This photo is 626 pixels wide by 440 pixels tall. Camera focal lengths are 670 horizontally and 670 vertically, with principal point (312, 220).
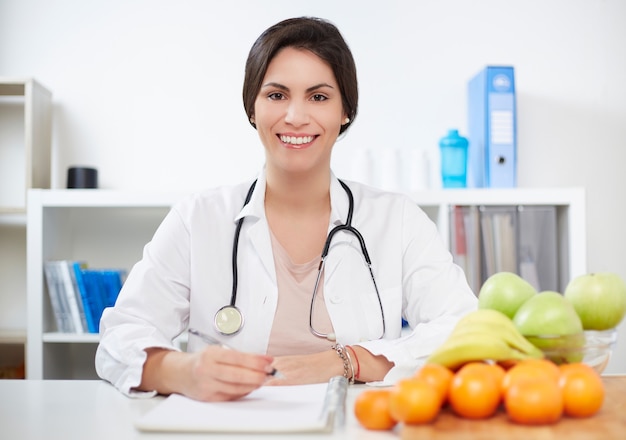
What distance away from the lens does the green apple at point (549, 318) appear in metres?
0.91

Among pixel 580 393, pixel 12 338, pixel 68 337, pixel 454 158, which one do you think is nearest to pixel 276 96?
pixel 580 393

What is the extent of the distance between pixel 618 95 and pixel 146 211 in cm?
217

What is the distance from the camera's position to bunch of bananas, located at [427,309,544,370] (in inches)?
34.5

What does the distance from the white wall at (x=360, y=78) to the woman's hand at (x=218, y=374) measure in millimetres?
1848

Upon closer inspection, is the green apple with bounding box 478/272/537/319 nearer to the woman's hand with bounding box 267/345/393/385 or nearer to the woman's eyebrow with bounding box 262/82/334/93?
the woman's hand with bounding box 267/345/393/385

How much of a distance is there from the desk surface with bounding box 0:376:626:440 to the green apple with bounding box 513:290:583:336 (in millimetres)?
115

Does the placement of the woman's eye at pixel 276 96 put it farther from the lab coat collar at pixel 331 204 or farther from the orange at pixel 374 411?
the orange at pixel 374 411

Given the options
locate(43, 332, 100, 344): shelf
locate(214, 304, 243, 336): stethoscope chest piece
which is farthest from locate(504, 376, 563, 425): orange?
locate(43, 332, 100, 344): shelf

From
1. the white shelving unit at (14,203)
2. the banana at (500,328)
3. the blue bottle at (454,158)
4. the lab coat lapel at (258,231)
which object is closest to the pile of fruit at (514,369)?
the banana at (500,328)

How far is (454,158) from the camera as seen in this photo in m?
2.74

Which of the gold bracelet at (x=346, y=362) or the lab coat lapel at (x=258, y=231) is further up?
the lab coat lapel at (x=258, y=231)

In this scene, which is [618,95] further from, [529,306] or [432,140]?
[529,306]

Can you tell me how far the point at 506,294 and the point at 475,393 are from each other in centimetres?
26

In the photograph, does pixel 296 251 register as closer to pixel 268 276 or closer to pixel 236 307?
pixel 268 276
